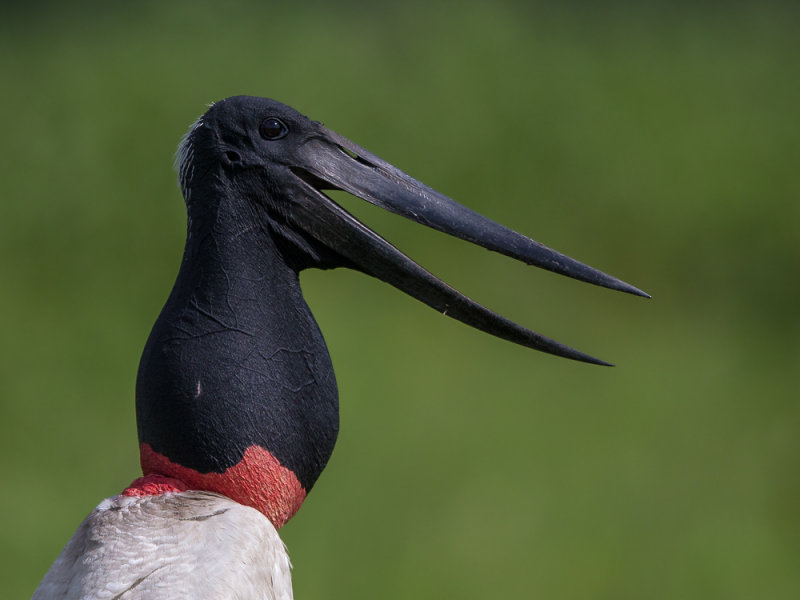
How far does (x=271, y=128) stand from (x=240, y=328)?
34cm

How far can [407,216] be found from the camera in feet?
6.56

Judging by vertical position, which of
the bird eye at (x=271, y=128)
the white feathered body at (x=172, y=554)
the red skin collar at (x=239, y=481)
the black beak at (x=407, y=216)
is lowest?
the white feathered body at (x=172, y=554)

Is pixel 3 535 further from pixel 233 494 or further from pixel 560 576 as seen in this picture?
pixel 233 494

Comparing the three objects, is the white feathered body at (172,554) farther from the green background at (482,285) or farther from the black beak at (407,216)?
the green background at (482,285)

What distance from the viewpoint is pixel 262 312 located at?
1.93 meters

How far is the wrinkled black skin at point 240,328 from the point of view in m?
1.84

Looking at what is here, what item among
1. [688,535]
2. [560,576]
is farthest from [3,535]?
[688,535]

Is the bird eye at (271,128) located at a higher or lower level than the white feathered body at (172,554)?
higher

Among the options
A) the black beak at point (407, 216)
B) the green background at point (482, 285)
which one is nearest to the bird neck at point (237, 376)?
the black beak at point (407, 216)

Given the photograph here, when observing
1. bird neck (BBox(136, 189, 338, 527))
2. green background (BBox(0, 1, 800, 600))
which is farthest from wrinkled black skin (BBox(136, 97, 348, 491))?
green background (BBox(0, 1, 800, 600))

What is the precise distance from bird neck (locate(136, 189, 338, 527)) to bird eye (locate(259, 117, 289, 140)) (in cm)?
12

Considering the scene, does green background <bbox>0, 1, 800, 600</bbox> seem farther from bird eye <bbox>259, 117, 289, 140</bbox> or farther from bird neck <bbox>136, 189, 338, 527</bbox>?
bird eye <bbox>259, 117, 289, 140</bbox>

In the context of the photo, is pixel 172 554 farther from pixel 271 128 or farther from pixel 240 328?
pixel 271 128

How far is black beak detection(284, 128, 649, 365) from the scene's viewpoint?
6.45 feet
